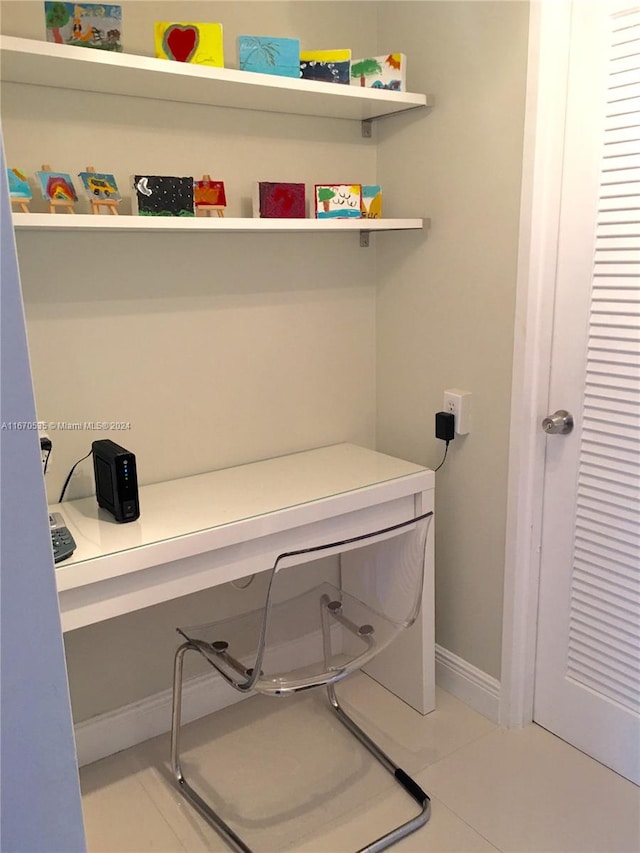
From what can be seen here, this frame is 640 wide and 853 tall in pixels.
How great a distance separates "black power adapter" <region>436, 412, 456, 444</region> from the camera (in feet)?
6.61

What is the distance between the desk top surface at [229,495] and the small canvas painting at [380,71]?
1056mm

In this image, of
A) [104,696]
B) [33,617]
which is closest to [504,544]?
[104,696]

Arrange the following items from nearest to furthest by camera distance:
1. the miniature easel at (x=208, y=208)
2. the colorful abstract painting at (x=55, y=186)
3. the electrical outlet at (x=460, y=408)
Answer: the colorful abstract painting at (x=55, y=186), the miniature easel at (x=208, y=208), the electrical outlet at (x=460, y=408)

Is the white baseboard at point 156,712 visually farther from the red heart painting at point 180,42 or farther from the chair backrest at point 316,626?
the red heart painting at point 180,42

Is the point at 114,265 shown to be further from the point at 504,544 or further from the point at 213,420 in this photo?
the point at 504,544

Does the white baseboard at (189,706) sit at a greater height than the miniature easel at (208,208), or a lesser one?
lesser

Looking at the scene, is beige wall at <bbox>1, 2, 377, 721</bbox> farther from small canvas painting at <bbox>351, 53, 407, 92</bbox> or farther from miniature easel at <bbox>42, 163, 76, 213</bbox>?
small canvas painting at <bbox>351, 53, 407, 92</bbox>

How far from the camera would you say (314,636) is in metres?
1.78

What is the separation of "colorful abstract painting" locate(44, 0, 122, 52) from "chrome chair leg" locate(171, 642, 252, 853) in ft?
4.60

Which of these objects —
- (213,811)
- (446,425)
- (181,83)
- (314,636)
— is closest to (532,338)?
(446,425)

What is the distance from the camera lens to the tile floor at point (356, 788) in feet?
5.42

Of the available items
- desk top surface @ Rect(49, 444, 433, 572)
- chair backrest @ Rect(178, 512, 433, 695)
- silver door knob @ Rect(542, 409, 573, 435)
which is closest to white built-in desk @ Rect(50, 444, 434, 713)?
desk top surface @ Rect(49, 444, 433, 572)

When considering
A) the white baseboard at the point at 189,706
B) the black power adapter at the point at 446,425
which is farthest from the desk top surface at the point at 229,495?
the white baseboard at the point at 189,706

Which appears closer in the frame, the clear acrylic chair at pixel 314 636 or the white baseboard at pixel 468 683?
the clear acrylic chair at pixel 314 636
